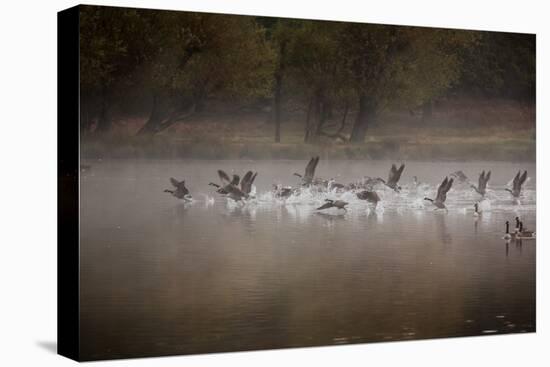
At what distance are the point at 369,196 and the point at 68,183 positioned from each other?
9.55 ft

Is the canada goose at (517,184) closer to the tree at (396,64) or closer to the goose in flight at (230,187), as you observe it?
the tree at (396,64)

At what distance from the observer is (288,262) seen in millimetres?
12031

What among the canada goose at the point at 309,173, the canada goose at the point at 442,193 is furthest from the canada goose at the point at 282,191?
the canada goose at the point at 442,193

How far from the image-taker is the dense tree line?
11.4 meters

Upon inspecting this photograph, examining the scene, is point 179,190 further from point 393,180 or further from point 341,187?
point 393,180

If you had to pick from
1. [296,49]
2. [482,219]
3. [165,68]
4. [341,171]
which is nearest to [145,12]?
[165,68]

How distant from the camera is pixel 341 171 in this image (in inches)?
491

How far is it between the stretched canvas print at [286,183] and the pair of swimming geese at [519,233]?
0.07 ft

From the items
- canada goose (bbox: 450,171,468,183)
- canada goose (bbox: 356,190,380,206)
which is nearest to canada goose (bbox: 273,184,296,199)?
canada goose (bbox: 356,190,380,206)

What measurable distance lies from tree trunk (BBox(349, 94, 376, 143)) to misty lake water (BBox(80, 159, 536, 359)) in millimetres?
250

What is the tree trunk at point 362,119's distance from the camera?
492 inches

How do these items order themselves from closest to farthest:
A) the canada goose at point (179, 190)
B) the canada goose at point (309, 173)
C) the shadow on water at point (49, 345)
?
1. the canada goose at point (179, 190)
2. the shadow on water at point (49, 345)
3. the canada goose at point (309, 173)

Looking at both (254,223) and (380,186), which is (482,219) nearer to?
(380,186)

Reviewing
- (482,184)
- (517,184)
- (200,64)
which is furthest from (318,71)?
(517,184)
